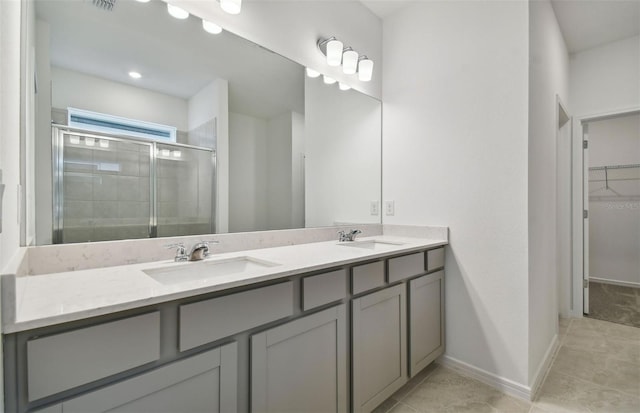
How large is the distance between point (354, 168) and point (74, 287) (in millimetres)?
1835

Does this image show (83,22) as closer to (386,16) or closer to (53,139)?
(53,139)

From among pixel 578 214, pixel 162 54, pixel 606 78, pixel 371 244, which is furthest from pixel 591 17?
pixel 162 54

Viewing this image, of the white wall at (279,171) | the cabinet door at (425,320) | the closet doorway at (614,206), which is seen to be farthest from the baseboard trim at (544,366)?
the closet doorway at (614,206)

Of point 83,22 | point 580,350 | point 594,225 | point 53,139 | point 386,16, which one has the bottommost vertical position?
point 580,350

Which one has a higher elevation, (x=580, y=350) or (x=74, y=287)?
(x=74, y=287)

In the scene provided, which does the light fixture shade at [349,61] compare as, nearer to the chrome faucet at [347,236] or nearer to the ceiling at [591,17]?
the ceiling at [591,17]

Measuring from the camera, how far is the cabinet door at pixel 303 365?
39.1 inches

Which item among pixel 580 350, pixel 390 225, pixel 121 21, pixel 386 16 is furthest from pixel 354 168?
pixel 580 350

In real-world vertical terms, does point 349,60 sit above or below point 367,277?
above

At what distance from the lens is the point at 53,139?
1058mm

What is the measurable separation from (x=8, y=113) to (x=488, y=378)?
2.44 meters

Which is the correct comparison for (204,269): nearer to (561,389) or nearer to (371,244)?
(371,244)

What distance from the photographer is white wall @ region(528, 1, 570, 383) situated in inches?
68.0

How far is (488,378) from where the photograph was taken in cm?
180
